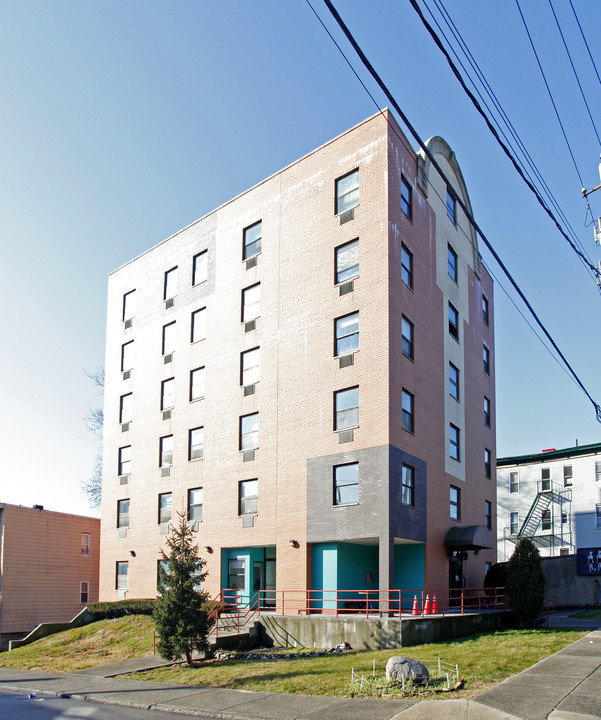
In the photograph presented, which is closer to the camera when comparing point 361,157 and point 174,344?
point 361,157

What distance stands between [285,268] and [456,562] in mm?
14933

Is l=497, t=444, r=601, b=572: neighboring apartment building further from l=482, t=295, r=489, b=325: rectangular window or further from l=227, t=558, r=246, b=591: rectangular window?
l=227, t=558, r=246, b=591: rectangular window

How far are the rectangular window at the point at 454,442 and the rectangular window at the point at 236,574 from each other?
1039 centimetres

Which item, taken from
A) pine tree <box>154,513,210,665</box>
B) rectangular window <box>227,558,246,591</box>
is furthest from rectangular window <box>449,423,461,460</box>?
pine tree <box>154,513,210,665</box>

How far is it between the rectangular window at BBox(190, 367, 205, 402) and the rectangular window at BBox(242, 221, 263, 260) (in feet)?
19.2

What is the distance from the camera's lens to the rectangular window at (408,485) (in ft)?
87.8

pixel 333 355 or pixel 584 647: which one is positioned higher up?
pixel 333 355

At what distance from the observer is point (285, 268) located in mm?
31062

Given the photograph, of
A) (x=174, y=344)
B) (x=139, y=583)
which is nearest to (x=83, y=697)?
(x=139, y=583)

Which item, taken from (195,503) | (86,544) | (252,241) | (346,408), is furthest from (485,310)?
(86,544)

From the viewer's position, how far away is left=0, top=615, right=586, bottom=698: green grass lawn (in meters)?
16.6

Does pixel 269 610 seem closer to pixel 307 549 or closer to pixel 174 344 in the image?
pixel 307 549

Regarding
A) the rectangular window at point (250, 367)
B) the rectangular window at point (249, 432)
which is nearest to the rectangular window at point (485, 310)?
the rectangular window at point (250, 367)

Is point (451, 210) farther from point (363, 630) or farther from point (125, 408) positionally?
point (363, 630)
